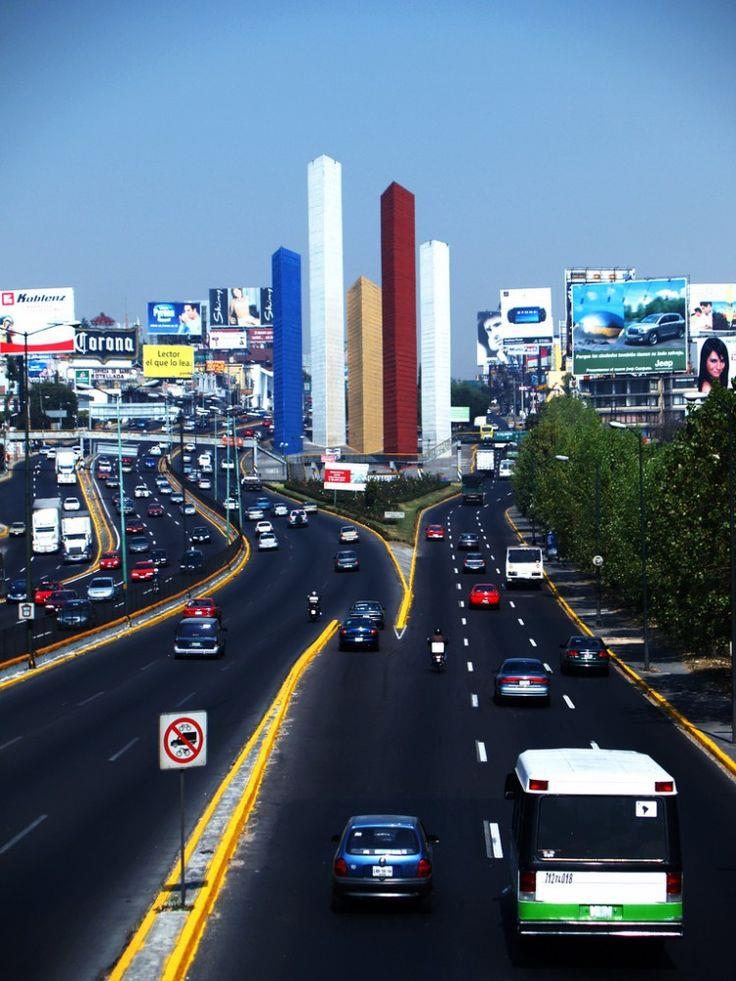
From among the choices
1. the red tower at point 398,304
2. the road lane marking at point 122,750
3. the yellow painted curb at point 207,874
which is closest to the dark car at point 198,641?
the yellow painted curb at point 207,874

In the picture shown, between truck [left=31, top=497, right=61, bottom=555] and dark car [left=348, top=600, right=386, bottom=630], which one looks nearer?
dark car [left=348, top=600, right=386, bottom=630]

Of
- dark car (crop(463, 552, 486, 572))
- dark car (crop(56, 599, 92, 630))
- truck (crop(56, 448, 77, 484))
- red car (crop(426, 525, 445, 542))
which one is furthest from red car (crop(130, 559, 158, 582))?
truck (crop(56, 448, 77, 484))

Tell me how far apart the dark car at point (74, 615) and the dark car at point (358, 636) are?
449 inches

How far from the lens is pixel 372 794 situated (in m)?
24.9

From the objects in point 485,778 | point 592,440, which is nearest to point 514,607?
point 592,440

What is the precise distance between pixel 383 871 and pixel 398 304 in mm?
133854

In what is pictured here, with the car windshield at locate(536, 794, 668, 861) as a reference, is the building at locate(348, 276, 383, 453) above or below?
above

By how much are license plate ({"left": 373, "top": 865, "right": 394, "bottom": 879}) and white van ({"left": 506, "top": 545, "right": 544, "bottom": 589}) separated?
60.8 meters

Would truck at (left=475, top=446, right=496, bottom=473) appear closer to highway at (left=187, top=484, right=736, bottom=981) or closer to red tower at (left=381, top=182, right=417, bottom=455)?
red tower at (left=381, top=182, right=417, bottom=455)

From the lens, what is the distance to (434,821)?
22.7 m

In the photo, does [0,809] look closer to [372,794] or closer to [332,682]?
[372,794]

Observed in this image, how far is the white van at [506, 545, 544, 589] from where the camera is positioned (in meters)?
77.3

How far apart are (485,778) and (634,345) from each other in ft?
454

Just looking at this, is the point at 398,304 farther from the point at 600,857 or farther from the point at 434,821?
the point at 600,857
